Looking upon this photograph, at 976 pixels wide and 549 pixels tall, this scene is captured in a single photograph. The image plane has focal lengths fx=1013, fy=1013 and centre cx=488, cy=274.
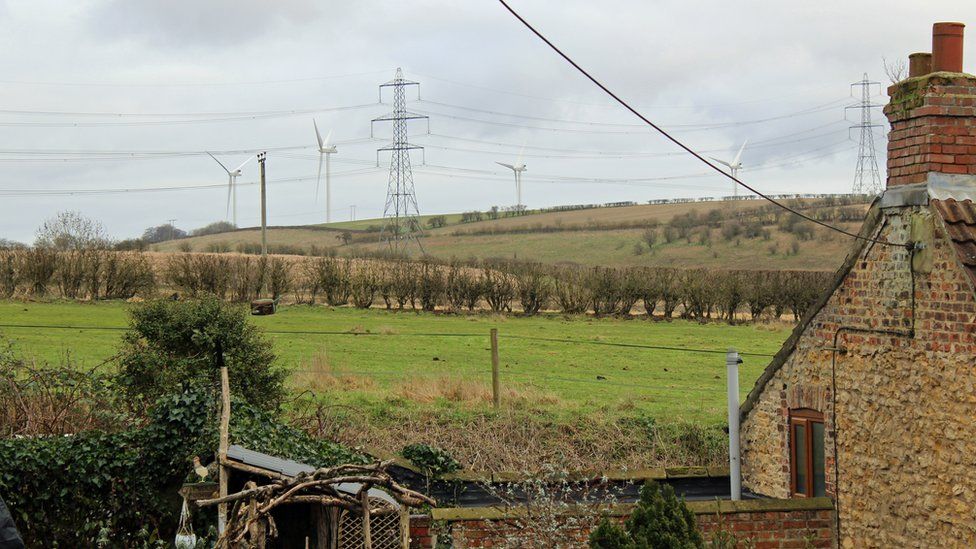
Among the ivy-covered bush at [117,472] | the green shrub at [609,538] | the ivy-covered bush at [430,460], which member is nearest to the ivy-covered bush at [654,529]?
the green shrub at [609,538]

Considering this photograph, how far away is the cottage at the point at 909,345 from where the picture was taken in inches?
423

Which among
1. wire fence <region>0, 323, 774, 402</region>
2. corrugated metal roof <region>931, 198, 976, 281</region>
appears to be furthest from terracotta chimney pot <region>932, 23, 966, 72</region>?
wire fence <region>0, 323, 774, 402</region>

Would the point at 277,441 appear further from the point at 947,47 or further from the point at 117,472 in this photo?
the point at 947,47

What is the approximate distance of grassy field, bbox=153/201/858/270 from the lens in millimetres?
83688

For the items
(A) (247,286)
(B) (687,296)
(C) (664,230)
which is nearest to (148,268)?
(A) (247,286)

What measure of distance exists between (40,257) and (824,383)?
138ft

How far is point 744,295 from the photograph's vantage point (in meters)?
49.2

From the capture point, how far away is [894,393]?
11.6m

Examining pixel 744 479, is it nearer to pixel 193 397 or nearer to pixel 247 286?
pixel 193 397

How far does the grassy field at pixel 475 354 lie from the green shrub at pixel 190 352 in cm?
→ 230

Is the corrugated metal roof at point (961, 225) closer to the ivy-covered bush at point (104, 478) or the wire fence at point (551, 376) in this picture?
the ivy-covered bush at point (104, 478)

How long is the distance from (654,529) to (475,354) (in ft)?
78.9

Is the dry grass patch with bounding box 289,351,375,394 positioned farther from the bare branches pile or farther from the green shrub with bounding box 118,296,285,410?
the bare branches pile

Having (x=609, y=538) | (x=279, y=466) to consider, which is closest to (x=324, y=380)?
(x=279, y=466)
